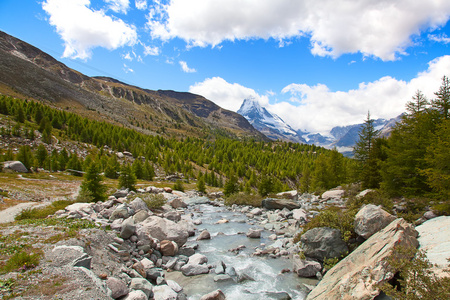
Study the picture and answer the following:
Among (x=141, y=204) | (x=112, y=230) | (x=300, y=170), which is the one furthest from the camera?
(x=300, y=170)

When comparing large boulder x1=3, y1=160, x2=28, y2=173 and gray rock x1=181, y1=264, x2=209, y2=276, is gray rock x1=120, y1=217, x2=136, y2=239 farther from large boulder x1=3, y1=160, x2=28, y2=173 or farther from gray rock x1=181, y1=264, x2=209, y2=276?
large boulder x1=3, y1=160, x2=28, y2=173

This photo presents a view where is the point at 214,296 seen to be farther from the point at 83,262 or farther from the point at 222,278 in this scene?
the point at 83,262

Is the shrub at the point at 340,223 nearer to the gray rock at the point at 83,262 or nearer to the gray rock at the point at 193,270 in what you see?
the gray rock at the point at 193,270

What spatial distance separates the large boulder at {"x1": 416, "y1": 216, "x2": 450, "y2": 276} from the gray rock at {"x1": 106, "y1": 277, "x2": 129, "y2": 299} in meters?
12.8

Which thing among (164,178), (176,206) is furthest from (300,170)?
(176,206)

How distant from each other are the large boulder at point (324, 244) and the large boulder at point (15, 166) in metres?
66.1

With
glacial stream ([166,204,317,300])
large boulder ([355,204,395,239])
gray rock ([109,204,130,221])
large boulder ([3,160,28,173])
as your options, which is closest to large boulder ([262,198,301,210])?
glacial stream ([166,204,317,300])

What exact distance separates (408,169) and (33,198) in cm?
4902

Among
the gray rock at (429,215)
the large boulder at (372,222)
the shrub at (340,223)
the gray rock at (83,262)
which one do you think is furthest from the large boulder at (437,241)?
the gray rock at (83,262)

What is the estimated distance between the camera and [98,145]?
347 ft

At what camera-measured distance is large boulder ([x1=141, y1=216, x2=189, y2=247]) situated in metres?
18.2

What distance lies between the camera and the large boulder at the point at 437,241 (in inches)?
355

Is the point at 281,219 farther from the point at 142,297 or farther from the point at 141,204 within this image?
the point at 142,297

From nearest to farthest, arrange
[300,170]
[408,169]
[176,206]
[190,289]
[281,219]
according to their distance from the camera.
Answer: [190,289] < [408,169] < [281,219] < [176,206] < [300,170]
